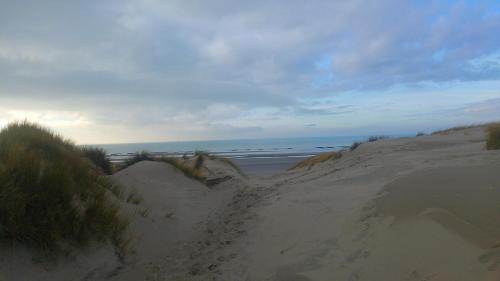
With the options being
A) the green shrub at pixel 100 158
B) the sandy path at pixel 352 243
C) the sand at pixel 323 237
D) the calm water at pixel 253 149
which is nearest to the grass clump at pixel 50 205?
the sand at pixel 323 237

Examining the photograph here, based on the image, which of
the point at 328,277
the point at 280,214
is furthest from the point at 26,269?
the point at 280,214

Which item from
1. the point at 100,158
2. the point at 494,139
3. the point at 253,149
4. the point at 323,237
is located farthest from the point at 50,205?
the point at 253,149

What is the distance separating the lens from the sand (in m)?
4.73

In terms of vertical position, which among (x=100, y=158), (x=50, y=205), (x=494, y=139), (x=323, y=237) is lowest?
(x=323, y=237)

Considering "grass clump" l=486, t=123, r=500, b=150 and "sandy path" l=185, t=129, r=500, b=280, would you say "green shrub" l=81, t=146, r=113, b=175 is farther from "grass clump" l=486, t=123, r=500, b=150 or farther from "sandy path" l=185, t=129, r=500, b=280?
"grass clump" l=486, t=123, r=500, b=150

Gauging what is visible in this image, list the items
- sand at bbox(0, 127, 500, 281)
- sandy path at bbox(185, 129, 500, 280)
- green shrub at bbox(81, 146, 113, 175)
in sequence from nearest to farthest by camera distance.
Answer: sandy path at bbox(185, 129, 500, 280), sand at bbox(0, 127, 500, 281), green shrub at bbox(81, 146, 113, 175)

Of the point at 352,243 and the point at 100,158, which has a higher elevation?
the point at 100,158

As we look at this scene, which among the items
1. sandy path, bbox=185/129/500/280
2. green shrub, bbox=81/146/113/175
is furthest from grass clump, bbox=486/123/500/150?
green shrub, bbox=81/146/113/175

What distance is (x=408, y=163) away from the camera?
11.5m

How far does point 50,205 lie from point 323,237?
13.2 ft

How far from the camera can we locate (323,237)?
6.63 meters

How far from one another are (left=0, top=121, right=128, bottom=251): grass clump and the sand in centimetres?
22

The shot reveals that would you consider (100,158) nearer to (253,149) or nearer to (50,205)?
(50,205)

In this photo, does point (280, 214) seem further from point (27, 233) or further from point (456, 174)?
point (27, 233)
